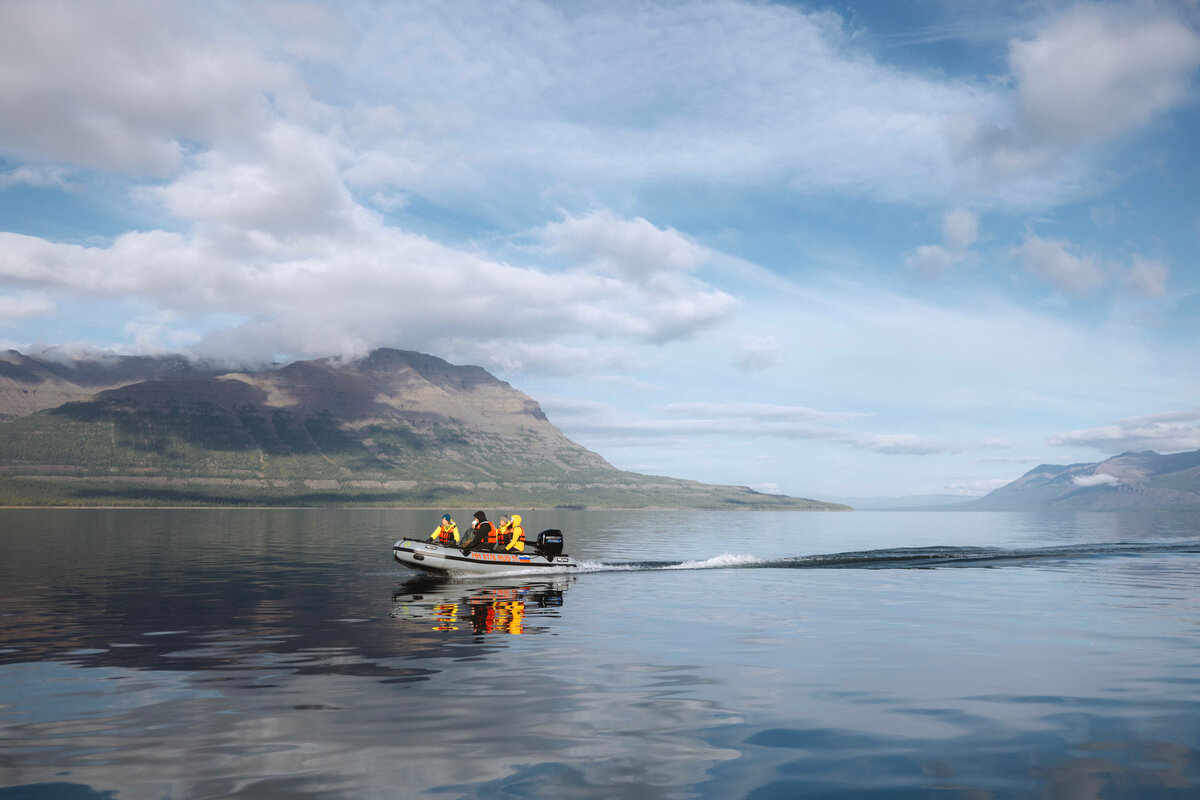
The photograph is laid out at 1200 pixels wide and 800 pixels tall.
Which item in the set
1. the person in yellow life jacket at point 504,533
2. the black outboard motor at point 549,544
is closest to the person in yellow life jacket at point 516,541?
the person in yellow life jacket at point 504,533

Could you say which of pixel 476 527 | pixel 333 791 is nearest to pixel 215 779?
pixel 333 791

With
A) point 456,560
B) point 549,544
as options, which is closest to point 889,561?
point 549,544

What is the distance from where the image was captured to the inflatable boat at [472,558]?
47625 millimetres

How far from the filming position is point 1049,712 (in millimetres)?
16703

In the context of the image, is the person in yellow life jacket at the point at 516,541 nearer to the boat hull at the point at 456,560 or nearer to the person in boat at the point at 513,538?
the person in boat at the point at 513,538

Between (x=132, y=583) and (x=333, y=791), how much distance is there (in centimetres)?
3770

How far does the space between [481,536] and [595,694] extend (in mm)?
32460

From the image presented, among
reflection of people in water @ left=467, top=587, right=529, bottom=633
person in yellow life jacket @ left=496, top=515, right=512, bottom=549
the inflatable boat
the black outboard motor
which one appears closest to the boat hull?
the inflatable boat

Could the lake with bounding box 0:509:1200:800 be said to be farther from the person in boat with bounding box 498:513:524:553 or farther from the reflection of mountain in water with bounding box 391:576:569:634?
the person in boat with bounding box 498:513:524:553

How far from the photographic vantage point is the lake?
495 inches

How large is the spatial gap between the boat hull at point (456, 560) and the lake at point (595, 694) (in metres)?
7.18

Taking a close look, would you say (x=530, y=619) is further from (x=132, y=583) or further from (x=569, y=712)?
(x=132, y=583)

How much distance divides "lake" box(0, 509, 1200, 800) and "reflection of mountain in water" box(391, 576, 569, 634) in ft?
1.14

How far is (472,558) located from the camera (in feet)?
159
